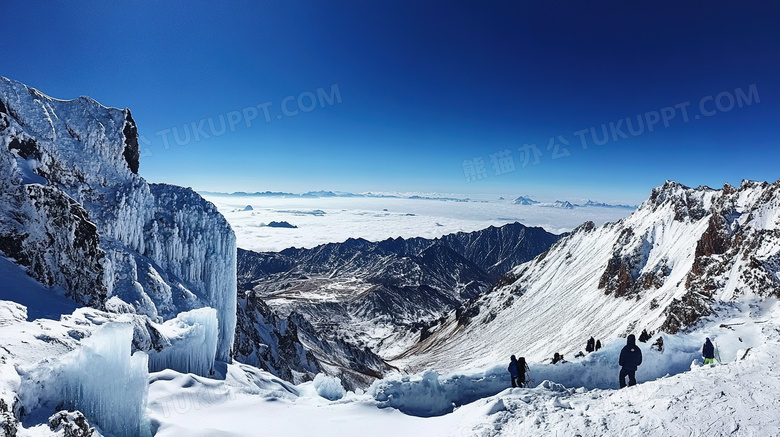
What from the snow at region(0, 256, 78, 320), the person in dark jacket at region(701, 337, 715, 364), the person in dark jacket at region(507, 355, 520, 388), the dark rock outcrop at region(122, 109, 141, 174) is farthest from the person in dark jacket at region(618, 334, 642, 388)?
the dark rock outcrop at region(122, 109, 141, 174)

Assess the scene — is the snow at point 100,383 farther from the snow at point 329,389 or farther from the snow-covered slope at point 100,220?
the snow at point 329,389

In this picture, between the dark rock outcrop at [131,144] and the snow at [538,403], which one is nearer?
the snow at [538,403]

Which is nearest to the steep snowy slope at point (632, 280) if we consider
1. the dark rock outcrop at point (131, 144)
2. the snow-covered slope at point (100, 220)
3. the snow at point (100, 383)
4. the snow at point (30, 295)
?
the snow at point (100, 383)

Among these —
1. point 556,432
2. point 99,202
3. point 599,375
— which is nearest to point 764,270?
point 599,375

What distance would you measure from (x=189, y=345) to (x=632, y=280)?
373 feet

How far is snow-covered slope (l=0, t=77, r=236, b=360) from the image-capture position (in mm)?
19203

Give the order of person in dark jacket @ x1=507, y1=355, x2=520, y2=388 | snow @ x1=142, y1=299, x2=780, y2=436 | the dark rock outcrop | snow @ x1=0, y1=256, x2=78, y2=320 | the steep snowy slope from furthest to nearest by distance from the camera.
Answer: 1. the steep snowy slope
2. the dark rock outcrop
3. person in dark jacket @ x1=507, y1=355, x2=520, y2=388
4. snow @ x1=0, y1=256, x2=78, y2=320
5. snow @ x1=142, y1=299, x2=780, y2=436

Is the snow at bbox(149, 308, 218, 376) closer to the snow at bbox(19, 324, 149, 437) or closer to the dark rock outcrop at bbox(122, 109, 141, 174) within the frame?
the snow at bbox(19, 324, 149, 437)

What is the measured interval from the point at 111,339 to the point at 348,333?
187m

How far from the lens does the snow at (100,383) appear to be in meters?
10.8

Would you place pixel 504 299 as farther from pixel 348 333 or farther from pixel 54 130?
pixel 54 130

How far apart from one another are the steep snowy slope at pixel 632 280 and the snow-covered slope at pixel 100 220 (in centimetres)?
6274

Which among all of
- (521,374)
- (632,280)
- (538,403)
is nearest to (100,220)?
(521,374)

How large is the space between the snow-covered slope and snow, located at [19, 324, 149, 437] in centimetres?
1008
